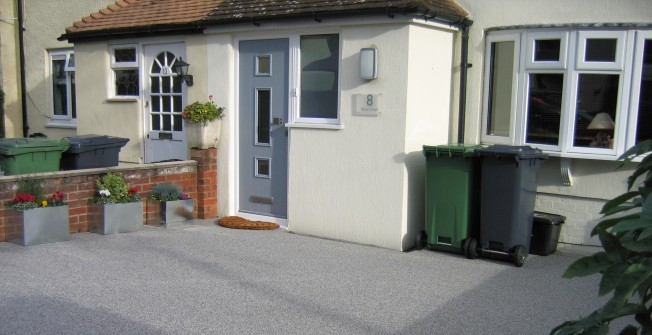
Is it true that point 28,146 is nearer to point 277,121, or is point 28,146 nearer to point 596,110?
point 277,121

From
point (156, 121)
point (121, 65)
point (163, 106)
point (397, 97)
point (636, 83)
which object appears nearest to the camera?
point (636, 83)

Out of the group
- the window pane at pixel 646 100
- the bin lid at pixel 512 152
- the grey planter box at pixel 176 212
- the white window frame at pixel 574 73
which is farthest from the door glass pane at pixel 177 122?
the window pane at pixel 646 100

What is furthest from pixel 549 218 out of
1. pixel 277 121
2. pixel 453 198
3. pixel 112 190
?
pixel 112 190

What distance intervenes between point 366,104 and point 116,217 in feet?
11.6

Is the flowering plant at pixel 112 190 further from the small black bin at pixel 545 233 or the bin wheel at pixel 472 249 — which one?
the small black bin at pixel 545 233

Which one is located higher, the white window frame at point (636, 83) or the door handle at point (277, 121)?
the white window frame at point (636, 83)

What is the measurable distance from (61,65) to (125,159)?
3905 mm

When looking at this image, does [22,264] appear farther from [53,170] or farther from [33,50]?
[33,50]

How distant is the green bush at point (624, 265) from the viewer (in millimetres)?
1453

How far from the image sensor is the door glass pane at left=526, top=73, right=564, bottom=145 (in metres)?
7.62

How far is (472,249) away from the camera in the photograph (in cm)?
712

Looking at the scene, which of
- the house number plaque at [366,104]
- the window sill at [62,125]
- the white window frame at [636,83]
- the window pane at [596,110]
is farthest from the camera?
the window sill at [62,125]

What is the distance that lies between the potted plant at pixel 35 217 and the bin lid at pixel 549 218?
568 cm

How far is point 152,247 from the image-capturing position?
7.45 metres
